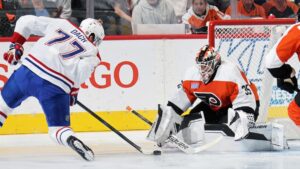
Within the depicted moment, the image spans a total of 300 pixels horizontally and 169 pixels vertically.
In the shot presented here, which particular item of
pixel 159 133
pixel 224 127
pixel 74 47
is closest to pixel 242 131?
Answer: pixel 224 127

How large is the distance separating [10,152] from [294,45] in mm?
2432

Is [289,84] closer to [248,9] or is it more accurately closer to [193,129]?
[193,129]

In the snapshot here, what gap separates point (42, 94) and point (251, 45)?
2074mm

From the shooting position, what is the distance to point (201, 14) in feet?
26.0

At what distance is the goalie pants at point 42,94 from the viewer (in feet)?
19.2

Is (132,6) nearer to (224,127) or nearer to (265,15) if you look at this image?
(265,15)

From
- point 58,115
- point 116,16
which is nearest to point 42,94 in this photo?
point 58,115

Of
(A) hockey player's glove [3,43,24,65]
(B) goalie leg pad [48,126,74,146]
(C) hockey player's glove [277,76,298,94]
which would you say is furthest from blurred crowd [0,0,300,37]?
(C) hockey player's glove [277,76,298,94]

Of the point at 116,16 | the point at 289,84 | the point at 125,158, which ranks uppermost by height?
the point at 116,16

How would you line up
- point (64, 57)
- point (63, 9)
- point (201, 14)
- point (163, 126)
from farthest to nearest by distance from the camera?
point (201, 14), point (63, 9), point (163, 126), point (64, 57)

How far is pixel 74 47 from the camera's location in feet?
19.5

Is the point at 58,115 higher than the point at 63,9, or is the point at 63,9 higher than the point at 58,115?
the point at 63,9

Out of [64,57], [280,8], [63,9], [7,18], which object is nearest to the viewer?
[64,57]

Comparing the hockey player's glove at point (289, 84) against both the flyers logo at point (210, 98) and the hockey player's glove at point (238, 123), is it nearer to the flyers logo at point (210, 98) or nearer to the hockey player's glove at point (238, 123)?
the hockey player's glove at point (238, 123)
